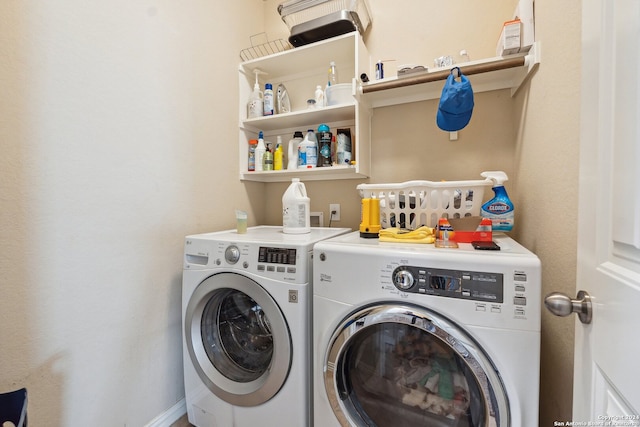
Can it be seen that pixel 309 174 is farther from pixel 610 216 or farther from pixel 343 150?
pixel 610 216

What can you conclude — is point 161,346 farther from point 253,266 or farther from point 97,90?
point 97,90

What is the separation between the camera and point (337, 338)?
2.94 ft

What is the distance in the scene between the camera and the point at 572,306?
1.64ft

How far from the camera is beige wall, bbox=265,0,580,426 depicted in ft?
2.69

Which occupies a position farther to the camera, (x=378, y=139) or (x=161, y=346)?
(x=378, y=139)

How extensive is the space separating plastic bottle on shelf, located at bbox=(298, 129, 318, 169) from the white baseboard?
1411 millimetres

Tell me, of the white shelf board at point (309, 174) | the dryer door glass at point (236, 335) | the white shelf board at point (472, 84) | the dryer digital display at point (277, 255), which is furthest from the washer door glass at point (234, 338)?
the white shelf board at point (472, 84)

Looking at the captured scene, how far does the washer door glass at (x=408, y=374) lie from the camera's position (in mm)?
741

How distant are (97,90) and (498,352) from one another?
5.33 ft

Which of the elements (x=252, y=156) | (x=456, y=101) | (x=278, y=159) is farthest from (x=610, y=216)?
(x=252, y=156)

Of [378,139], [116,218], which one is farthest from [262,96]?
[116,218]

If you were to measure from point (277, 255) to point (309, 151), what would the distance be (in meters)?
0.78

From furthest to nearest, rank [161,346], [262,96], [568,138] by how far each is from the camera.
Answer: [262,96] < [161,346] < [568,138]

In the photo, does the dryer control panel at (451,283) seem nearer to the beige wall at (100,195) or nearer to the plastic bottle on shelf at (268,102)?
the beige wall at (100,195)
